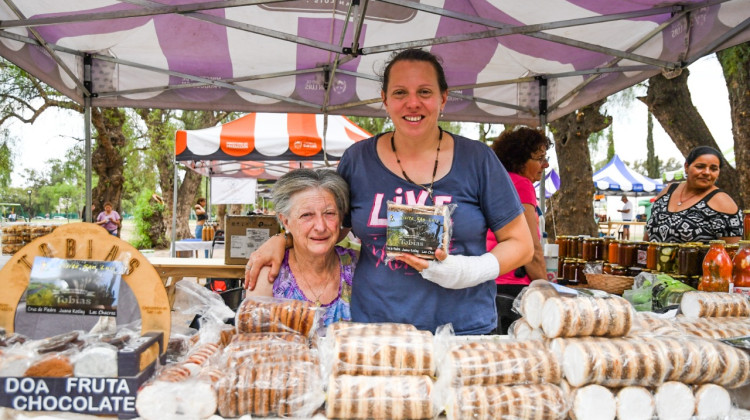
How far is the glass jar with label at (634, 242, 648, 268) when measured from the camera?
346 centimetres

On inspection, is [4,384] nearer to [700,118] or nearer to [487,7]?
[487,7]

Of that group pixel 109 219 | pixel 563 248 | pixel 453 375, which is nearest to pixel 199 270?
pixel 563 248

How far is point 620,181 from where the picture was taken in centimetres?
2253

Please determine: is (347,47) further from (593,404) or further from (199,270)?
(199,270)

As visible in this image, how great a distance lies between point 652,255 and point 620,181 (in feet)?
70.4

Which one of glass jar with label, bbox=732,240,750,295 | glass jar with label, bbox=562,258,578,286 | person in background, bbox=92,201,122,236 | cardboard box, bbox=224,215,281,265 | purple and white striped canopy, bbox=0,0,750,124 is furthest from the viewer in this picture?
person in background, bbox=92,201,122,236

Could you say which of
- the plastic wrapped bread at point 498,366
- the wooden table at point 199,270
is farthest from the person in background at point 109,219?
the plastic wrapped bread at point 498,366

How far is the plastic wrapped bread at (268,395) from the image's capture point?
4.00 feet

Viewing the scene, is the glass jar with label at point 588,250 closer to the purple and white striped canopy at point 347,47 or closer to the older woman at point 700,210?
the older woman at point 700,210

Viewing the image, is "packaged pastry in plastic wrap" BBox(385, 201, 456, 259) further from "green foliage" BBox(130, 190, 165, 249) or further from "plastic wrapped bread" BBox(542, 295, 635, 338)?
"green foliage" BBox(130, 190, 165, 249)

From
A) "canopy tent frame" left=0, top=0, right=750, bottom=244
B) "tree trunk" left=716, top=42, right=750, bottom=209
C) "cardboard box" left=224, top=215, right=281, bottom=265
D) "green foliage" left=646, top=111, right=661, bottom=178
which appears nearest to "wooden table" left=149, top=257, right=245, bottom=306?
"cardboard box" left=224, top=215, right=281, bottom=265

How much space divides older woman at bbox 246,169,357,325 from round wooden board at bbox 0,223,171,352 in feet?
1.93

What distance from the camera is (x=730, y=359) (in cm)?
133

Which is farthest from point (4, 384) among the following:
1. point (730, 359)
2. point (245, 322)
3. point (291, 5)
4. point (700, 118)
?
point (700, 118)
